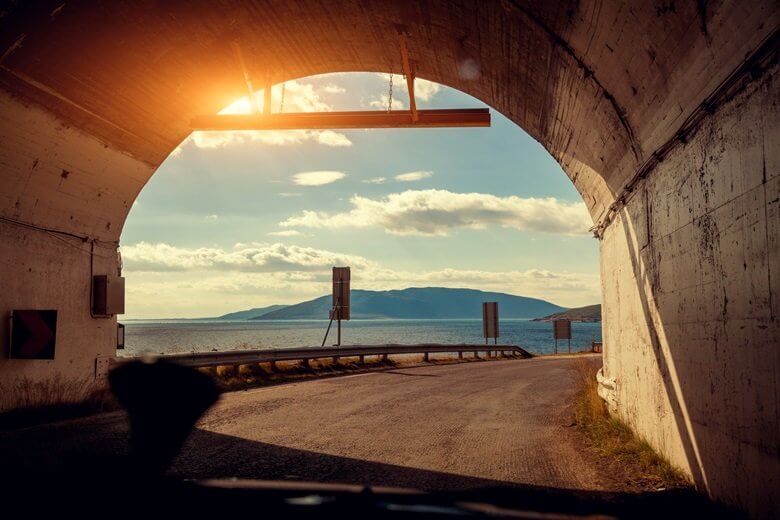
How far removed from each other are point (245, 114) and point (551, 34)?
5.80 m

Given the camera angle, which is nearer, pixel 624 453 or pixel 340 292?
pixel 624 453

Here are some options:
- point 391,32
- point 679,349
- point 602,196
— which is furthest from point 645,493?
point 391,32

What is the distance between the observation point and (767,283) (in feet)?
12.0

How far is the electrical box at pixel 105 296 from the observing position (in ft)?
33.7

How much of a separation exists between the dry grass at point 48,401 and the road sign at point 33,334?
1.45 feet

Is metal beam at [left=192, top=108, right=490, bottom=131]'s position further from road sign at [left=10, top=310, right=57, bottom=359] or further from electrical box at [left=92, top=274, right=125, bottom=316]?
road sign at [left=10, top=310, right=57, bottom=359]

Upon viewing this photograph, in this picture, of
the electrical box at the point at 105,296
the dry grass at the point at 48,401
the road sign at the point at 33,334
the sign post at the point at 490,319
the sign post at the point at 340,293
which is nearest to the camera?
the dry grass at the point at 48,401

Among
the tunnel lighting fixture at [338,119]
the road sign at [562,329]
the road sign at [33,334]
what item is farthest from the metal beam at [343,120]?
the road sign at [562,329]

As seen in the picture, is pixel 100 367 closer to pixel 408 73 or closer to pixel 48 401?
pixel 48 401

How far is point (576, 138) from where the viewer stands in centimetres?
814

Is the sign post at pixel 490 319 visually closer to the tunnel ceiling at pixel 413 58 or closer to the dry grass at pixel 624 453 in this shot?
the dry grass at pixel 624 453

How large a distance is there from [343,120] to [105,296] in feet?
16.4

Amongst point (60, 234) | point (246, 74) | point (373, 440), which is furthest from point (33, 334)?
point (373, 440)

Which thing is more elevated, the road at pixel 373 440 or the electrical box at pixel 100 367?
the electrical box at pixel 100 367
